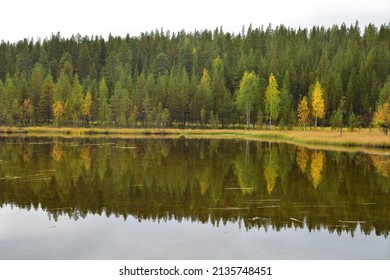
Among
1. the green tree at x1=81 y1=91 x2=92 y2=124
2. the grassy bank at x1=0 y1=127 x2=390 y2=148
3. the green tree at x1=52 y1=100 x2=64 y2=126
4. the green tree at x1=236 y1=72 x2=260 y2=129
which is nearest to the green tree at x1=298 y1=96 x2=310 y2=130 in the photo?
the grassy bank at x1=0 y1=127 x2=390 y2=148

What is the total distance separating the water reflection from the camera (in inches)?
794

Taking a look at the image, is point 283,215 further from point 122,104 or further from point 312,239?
point 122,104

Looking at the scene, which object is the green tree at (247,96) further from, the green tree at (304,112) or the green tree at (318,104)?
the green tree at (318,104)

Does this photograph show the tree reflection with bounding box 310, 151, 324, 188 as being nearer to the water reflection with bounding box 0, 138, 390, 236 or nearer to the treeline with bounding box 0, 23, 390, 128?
the water reflection with bounding box 0, 138, 390, 236

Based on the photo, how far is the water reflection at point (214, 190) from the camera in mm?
20156

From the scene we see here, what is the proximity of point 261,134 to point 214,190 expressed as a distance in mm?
61238

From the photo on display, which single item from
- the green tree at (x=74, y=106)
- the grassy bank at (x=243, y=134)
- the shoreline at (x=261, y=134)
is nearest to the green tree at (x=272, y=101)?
the grassy bank at (x=243, y=134)

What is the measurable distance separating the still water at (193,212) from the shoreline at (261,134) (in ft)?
76.9

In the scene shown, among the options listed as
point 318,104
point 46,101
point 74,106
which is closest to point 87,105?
point 74,106

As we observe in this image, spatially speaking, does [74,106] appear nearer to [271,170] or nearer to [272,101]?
[272,101]

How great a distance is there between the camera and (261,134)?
8638 centimetres
